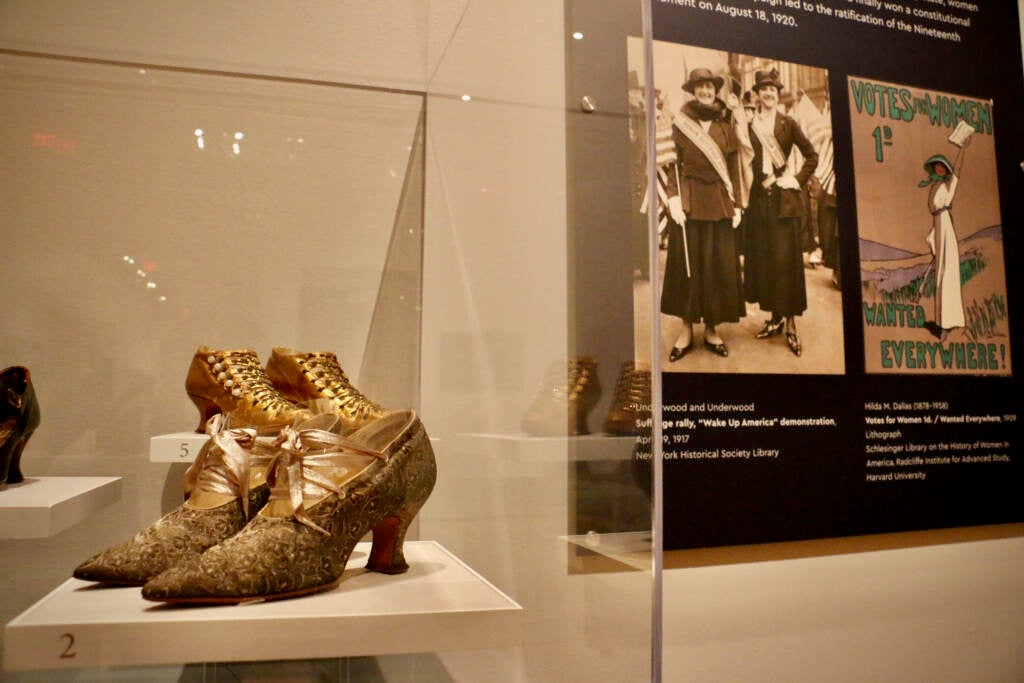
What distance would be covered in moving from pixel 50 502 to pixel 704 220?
1369 mm

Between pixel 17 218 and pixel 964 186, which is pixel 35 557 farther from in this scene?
pixel 964 186

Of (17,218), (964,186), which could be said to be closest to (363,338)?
(17,218)

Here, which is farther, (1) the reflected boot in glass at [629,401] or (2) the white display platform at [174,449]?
(2) the white display platform at [174,449]

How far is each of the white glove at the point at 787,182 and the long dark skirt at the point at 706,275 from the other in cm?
18

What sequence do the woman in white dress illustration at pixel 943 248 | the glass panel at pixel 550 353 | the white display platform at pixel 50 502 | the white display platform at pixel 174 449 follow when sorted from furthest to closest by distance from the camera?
1. the woman in white dress illustration at pixel 943 248
2. the white display platform at pixel 174 449
3. the white display platform at pixel 50 502
4. the glass panel at pixel 550 353

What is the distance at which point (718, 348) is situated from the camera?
1715mm

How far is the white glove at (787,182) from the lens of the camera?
1810 mm

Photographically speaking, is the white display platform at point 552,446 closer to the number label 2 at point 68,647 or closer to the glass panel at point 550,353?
the glass panel at point 550,353

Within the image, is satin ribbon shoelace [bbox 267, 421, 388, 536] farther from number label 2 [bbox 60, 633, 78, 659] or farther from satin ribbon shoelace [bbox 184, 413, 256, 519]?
number label 2 [bbox 60, 633, 78, 659]

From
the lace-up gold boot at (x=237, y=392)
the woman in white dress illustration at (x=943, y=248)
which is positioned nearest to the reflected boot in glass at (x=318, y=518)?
the lace-up gold boot at (x=237, y=392)

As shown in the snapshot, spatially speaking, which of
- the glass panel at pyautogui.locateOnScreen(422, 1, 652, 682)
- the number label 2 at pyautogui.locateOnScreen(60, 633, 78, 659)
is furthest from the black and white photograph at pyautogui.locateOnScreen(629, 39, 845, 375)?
the number label 2 at pyautogui.locateOnScreen(60, 633, 78, 659)

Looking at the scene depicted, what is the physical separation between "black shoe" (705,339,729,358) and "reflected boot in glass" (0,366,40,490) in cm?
129

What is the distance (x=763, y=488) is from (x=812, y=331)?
0.39 meters

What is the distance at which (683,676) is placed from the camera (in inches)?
66.4
